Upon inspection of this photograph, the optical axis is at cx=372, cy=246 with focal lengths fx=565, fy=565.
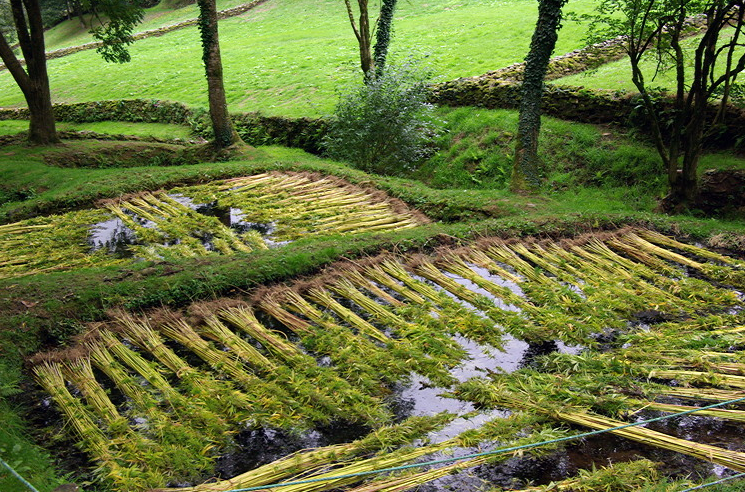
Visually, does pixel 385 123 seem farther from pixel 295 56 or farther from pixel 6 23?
pixel 6 23

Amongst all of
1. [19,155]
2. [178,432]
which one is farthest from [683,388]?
[19,155]

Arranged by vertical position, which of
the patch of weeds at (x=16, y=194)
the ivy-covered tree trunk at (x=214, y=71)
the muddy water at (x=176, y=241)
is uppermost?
the ivy-covered tree trunk at (x=214, y=71)

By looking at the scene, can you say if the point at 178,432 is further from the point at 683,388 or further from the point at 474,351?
the point at 683,388

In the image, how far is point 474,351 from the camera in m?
5.83

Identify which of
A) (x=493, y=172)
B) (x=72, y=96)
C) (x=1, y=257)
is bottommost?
(x=493, y=172)

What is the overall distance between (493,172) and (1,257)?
10.2 meters

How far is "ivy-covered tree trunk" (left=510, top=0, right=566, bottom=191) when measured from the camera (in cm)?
1087

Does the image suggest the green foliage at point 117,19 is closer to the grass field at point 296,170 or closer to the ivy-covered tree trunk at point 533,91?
the grass field at point 296,170

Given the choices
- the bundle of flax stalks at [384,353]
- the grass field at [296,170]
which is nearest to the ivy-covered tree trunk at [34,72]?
the grass field at [296,170]

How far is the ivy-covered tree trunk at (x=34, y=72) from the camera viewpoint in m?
14.4

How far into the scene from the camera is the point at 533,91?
1130 centimetres

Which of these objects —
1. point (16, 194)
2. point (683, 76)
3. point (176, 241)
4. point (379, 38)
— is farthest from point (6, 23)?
point (683, 76)

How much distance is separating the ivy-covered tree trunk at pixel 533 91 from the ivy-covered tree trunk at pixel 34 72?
11.9 metres

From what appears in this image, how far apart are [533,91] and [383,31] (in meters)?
8.01
